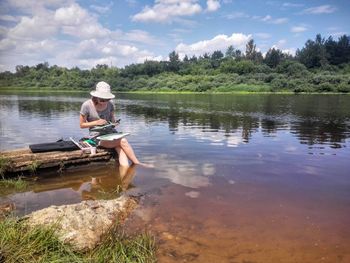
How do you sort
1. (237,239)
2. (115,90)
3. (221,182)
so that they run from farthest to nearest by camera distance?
(115,90) → (221,182) → (237,239)

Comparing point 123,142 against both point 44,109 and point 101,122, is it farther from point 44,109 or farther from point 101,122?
point 44,109

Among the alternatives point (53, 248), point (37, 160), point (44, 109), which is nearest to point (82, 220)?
point (53, 248)

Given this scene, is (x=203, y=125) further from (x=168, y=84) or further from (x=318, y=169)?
(x=168, y=84)

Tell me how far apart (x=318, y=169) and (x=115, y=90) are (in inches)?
3546

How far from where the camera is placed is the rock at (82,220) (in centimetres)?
443

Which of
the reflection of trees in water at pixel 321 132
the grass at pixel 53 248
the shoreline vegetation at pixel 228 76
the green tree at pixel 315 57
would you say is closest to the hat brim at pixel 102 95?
the grass at pixel 53 248

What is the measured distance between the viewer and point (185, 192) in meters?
7.07

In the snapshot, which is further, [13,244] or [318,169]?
[318,169]

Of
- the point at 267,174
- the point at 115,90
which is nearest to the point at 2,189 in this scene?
the point at 267,174

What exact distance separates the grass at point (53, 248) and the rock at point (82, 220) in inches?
4.9

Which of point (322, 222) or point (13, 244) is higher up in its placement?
point (13, 244)

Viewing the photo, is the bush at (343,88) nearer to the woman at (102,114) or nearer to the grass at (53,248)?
the woman at (102,114)

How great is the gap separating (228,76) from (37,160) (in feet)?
271

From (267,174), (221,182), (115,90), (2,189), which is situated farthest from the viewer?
(115,90)
